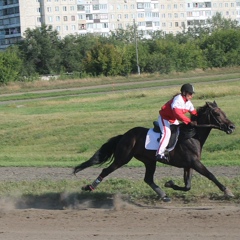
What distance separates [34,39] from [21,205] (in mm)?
74072

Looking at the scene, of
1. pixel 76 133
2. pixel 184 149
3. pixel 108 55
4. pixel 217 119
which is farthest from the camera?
pixel 108 55

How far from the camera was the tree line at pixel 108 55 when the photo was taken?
76.8 meters

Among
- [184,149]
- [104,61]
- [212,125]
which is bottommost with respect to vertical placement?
[184,149]

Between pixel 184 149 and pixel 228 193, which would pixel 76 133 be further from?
pixel 228 193

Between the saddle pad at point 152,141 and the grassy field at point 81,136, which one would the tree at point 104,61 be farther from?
the saddle pad at point 152,141

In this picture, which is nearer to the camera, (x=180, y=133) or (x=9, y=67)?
(x=180, y=133)

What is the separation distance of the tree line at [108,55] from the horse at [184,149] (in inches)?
2426

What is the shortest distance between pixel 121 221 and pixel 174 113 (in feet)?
7.47

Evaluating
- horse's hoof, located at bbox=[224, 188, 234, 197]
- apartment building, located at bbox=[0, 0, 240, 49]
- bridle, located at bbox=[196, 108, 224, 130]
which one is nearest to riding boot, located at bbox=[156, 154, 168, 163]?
bridle, located at bbox=[196, 108, 224, 130]

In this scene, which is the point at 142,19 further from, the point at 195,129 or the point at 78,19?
the point at 195,129

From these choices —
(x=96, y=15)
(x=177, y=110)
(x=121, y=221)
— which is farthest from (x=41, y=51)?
(x=121, y=221)

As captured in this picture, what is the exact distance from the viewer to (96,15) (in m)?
117

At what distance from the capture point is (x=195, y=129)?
11.3 m

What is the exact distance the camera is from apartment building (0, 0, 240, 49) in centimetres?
11188
